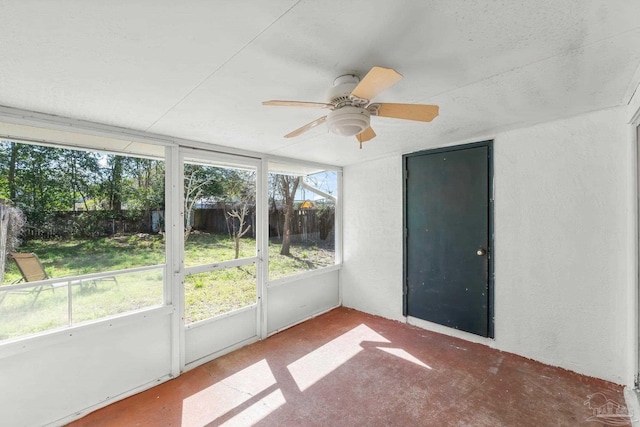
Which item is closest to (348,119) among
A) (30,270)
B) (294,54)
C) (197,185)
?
(294,54)

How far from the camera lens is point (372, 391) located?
6.88 ft

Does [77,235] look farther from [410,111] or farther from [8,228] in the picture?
[410,111]

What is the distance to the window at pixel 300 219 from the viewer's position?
3309 millimetres

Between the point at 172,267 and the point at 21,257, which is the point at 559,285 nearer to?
the point at 172,267

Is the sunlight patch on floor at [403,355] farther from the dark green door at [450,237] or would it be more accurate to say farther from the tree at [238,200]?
the tree at [238,200]

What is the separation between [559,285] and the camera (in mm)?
2281

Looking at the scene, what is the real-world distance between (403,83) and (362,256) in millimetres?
2652

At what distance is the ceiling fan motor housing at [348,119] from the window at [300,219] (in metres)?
1.92

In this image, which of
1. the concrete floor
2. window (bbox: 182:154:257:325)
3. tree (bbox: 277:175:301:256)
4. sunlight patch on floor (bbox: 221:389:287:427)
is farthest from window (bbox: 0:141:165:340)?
tree (bbox: 277:175:301:256)

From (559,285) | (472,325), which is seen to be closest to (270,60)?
(559,285)

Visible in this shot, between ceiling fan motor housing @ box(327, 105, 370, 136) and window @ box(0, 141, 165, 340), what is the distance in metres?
1.75

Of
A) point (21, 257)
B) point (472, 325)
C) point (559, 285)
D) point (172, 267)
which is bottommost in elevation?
point (472, 325)

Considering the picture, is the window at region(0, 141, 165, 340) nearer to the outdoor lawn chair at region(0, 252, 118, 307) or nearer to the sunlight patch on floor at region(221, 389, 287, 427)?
the outdoor lawn chair at region(0, 252, 118, 307)

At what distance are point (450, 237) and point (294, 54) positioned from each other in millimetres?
2480
